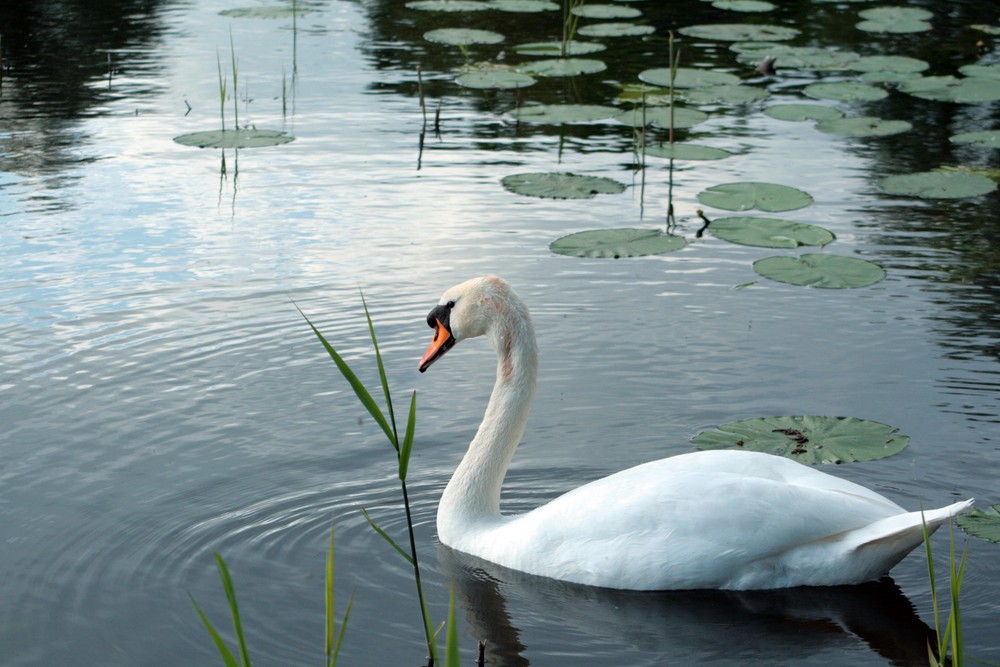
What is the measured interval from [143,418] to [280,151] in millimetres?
5032

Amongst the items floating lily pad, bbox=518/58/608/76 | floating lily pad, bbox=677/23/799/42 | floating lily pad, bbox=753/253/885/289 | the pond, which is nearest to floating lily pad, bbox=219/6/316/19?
the pond

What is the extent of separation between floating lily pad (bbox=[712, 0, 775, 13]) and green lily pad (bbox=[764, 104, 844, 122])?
469 centimetres

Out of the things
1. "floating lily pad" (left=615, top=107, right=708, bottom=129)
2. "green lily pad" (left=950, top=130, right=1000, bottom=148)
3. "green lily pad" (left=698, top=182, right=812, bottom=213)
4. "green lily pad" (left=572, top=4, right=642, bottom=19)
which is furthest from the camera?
"green lily pad" (left=572, top=4, right=642, bottom=19)

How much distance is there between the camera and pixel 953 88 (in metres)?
12.8

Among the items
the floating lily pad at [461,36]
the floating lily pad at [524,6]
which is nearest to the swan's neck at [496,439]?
the floating lily pad at [461,36]

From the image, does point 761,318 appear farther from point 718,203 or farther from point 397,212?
point 397,212

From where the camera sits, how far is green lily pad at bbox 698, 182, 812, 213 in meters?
9.33

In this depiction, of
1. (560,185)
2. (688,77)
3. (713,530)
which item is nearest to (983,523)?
(713,530)

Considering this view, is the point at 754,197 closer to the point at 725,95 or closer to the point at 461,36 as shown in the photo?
the point at 725,95

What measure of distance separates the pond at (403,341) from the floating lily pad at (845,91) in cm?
14

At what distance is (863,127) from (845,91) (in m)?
1.26

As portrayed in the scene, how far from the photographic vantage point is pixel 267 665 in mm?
4480

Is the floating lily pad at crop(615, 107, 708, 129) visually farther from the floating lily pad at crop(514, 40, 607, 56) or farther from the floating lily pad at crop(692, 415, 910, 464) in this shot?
the floating lily pad at crop(692, 415, 910, 464)

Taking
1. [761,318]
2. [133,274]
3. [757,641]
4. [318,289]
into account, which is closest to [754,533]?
[757,641]
